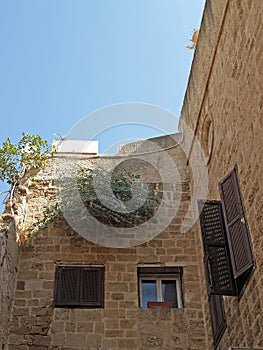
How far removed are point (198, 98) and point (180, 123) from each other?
5.08 feet

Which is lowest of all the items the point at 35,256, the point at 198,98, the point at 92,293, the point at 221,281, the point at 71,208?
the point at 221,281

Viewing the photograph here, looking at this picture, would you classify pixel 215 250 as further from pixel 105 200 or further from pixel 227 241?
pixel 105 200

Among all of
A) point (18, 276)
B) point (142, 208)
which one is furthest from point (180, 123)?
point (18, 276)

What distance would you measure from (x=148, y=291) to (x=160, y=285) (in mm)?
219

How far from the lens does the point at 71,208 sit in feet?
29.2

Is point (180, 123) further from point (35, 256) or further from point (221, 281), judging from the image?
point (221, 281)

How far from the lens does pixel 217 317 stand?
722 centimetres

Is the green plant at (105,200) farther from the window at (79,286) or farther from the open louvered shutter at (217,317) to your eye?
the open louvered shutter at (217,317)

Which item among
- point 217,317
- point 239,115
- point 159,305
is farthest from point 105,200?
point 239,115

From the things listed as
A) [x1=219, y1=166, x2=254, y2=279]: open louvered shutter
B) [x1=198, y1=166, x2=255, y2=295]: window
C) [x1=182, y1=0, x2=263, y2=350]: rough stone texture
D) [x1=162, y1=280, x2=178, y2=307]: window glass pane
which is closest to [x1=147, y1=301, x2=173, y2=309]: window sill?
[x1=162, y1=280, x2=178, y2=307]: window glass pane

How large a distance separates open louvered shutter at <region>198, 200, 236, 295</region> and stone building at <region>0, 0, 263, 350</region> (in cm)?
1

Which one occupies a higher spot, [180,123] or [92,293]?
[180,123]

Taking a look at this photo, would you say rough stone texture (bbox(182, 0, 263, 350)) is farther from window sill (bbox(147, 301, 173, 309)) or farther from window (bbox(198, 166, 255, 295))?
window sill (bbox(147, 301, 173, 309))

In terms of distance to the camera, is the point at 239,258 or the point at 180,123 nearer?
the point at 239,258
